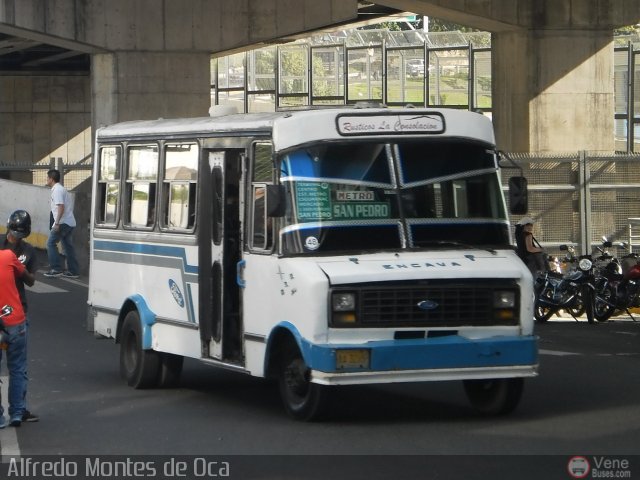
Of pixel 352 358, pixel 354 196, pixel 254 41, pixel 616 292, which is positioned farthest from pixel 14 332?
pixel 254 41

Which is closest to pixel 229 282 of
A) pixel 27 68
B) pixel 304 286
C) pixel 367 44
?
pixel 304 286

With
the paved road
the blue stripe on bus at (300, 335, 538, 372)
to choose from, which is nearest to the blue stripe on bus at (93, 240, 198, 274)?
the paved road

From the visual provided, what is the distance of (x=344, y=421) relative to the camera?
1155 cm

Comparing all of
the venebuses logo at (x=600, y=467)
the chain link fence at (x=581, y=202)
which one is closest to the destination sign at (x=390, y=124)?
the venebuses logo at (x=600, y=467)

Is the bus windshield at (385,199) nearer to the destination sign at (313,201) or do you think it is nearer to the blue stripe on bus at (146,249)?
the destination sign at (313,201)

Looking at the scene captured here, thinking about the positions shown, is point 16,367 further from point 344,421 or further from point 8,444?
point 344,421

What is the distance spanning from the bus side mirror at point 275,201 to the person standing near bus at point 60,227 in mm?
16090

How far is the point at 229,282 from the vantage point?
12.6 meters

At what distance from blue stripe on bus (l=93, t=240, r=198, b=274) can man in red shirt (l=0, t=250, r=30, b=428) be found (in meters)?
2.04

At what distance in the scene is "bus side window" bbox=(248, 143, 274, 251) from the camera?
38.7ft

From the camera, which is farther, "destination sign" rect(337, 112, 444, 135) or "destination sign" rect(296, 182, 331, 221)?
"destination sign" rect(337, 112, 444, 135)

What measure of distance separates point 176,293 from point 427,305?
3157mm

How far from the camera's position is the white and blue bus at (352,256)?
11.0 m

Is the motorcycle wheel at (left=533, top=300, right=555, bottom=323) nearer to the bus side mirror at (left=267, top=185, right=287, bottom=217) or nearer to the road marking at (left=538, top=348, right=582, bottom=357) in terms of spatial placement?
the road marking at (left=538, top=348, right=582, bottom=357)
